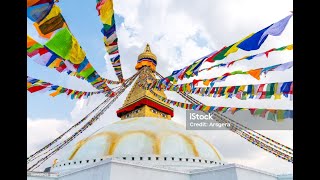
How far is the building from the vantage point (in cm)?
1009

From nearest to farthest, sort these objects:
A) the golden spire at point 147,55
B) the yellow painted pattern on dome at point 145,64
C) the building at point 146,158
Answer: the building at point 146,158 < the yellow painted pattern on dome at point 145,64 < the golden spire at point 147,55

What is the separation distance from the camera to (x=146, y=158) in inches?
471

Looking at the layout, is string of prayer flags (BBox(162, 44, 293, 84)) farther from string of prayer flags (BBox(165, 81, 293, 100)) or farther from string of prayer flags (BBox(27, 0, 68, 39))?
string of prayer flags (BBox(27, 0, 68, 39))

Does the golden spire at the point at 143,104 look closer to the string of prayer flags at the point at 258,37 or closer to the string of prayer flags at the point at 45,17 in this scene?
the string of prayer flags at the point at 258,37

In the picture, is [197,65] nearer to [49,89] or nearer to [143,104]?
[49,89]

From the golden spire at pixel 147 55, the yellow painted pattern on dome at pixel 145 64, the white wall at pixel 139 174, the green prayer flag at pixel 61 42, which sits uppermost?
the golden spire at pixel 147 55

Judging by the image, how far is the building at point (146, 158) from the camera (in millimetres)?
10086

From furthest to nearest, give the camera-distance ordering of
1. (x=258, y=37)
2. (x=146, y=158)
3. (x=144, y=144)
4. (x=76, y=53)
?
(x=144, y=144)
(x=146, y=158)
(x=76, y=53)
(x=258, y=37)

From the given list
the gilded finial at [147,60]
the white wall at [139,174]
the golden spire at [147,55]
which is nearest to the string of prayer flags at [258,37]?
the white wall at [139,174]

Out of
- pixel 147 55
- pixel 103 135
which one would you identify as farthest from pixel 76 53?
pixel 147 55

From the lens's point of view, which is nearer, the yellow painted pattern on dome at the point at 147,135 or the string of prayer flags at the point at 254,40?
the string of prayer flags at the point at 254,40

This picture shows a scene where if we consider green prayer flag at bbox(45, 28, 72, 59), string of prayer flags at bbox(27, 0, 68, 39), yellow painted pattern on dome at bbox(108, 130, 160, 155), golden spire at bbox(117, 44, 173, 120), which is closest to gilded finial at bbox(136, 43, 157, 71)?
golden spire at bbox(117, 44, 173, 120)
